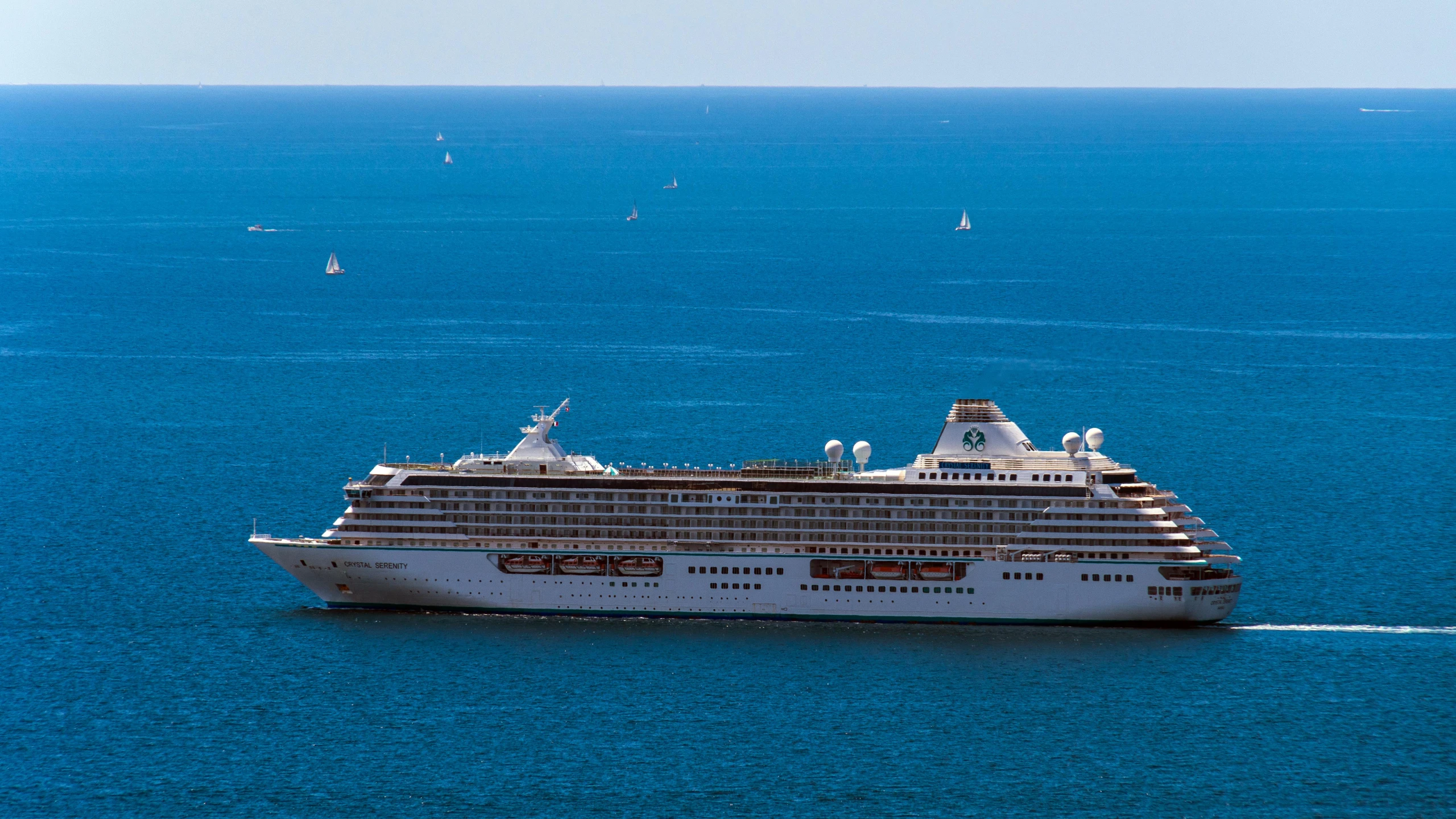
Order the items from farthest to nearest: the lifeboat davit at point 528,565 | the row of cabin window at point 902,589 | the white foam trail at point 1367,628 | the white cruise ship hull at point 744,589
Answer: the lifeboat davit at point 528,565, the row of cabin window at point 902,589, the white cruise ship hull at point 744,589, the white foam trail at point 1367,628

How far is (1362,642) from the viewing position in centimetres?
7275

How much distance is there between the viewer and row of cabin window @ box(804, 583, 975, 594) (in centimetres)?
7531

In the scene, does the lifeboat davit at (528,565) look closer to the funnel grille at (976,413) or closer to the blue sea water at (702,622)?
the blue sea water at (702,622)

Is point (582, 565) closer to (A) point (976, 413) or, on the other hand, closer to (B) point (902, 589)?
(B) point (902, 589)

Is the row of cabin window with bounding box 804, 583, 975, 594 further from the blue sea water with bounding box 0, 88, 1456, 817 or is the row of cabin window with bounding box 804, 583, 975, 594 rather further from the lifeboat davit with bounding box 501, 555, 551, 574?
the lifeboat davit with bounding box 501, 555, 551, 574

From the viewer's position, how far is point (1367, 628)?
74.1 metres

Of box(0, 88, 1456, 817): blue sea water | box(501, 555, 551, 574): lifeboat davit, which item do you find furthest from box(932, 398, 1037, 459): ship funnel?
box(501, 555, 551, 574): lifeboat davit

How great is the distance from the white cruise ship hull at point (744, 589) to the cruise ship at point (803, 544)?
68 millimetres

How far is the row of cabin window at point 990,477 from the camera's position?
76.2 m

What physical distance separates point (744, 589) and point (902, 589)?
6064mm

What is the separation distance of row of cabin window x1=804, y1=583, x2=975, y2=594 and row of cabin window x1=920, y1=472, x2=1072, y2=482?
4.34 metres

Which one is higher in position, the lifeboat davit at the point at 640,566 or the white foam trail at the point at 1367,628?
the lifeboat davit at the point at 640,566

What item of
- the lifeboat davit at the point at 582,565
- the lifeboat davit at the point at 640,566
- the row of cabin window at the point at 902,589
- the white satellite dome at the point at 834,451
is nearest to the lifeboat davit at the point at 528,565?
the lifeboat davit at the point at 582,565

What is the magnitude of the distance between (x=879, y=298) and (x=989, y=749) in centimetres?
10040
